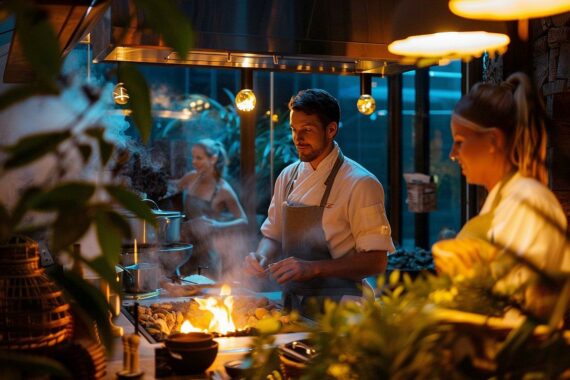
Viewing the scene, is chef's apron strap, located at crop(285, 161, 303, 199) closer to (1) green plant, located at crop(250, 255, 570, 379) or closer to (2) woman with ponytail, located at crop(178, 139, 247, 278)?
(2) woman with ponytail, located at crop(178, 139, 247, 278)

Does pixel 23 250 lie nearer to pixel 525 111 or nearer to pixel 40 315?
pixel 40 315

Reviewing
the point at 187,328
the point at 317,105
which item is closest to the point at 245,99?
the point at 317,105

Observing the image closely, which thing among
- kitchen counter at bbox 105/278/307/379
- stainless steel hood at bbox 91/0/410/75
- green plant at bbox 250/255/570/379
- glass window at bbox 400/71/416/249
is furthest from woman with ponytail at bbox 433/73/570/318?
glass window at bbox 400/71/416/249

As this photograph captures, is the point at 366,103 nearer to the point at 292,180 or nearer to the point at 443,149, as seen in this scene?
the point at 292,180

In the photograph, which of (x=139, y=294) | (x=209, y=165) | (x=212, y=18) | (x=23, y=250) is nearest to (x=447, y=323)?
(x=23, y=250)

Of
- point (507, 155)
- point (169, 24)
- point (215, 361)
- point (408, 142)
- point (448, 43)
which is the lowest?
point (215, 361)

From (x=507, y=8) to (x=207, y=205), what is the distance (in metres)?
4.72

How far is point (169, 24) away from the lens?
0.78 metres

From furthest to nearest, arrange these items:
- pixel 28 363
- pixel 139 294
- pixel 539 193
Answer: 1. pixel 139 294
2. pixel 539 193
3. pixel 28 363

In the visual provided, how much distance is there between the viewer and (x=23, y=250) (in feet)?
5.57

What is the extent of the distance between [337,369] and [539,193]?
109 centimetres

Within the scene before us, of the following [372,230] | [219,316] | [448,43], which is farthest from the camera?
[372,230]

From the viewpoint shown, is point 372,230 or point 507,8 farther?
point 372,230

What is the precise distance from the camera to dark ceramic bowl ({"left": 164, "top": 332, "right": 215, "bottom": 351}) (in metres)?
2.27
